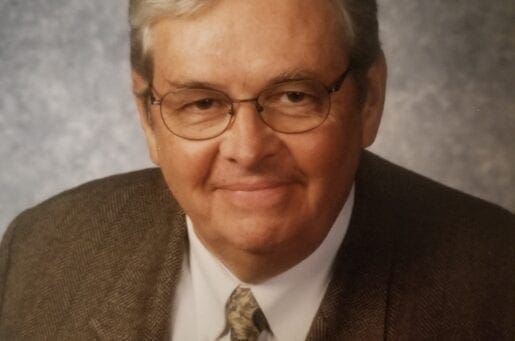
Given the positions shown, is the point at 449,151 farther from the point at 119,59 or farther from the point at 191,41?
the point at 119,59

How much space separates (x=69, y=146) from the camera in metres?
1.32

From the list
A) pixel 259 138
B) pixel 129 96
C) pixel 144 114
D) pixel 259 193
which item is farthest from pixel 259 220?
pixel 129 96

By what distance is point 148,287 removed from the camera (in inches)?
51.6

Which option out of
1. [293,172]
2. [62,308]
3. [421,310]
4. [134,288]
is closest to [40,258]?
[62,308]

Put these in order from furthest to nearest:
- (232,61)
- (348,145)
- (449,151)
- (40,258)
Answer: (40,258) → (449,151) → (348,145) → (232,61)

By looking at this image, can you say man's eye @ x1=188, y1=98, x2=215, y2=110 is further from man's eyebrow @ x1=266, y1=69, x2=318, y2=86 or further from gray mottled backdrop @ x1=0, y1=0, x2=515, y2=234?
gray mottled backdrop @ x1=0, y1=0, x2=515, y2=234

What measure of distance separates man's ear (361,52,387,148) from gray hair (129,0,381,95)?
0.8 inches

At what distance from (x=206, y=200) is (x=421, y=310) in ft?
1.33

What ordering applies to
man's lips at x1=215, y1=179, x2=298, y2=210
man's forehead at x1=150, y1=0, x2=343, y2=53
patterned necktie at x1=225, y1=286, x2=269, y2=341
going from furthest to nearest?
patterned necktie at x1=225, y1=286, x2=269, y2=341 < man's lips at x1=215, y1=179, x2=298, y2=210 < man's forehead at x1=150, y1=0, x2=343, y2=53

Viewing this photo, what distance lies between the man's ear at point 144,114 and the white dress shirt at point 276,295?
0.21m

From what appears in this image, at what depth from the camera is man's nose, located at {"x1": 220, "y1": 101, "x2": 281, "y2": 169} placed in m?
1.05

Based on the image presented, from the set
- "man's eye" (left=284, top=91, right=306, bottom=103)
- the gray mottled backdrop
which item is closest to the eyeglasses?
"man's eye" (left=284, top=91, right=306, bottom=103)

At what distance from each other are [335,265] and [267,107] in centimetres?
35

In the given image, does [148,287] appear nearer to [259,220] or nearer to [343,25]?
[259,220]
